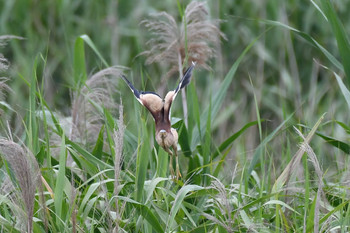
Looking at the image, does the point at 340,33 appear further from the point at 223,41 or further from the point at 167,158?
the point at 223,41

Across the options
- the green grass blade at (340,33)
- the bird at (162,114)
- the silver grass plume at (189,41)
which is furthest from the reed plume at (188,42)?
the bird at (162,114)

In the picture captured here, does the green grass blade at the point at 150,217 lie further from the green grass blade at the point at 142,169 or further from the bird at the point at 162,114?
the bird at the point at 162,114

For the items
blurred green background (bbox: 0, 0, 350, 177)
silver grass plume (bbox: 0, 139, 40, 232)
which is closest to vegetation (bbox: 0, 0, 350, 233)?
silver grass plume (bbox: 0, 139, 40, 232)

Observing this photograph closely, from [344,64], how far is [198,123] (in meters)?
0.54

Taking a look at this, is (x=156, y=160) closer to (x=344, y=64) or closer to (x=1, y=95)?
(x=1, y=95)

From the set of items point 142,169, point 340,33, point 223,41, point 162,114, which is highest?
point 340,33

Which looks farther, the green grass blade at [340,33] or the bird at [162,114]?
the green grass blade at [340,33]

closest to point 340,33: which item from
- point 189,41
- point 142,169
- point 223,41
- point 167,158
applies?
point 189,41

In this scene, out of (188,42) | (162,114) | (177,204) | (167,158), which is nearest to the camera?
(177,204)

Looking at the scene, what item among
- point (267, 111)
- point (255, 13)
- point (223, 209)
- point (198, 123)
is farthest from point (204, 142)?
point (255, 13)

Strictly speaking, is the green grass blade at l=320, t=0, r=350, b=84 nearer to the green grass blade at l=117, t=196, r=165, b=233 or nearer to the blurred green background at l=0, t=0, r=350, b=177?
the green grass blade at l=117, t=196, r=165, b=233

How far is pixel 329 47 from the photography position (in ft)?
19.2

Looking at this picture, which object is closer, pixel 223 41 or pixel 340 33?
pixel 340 33

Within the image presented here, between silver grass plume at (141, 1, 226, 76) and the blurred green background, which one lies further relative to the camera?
the blurred green background
